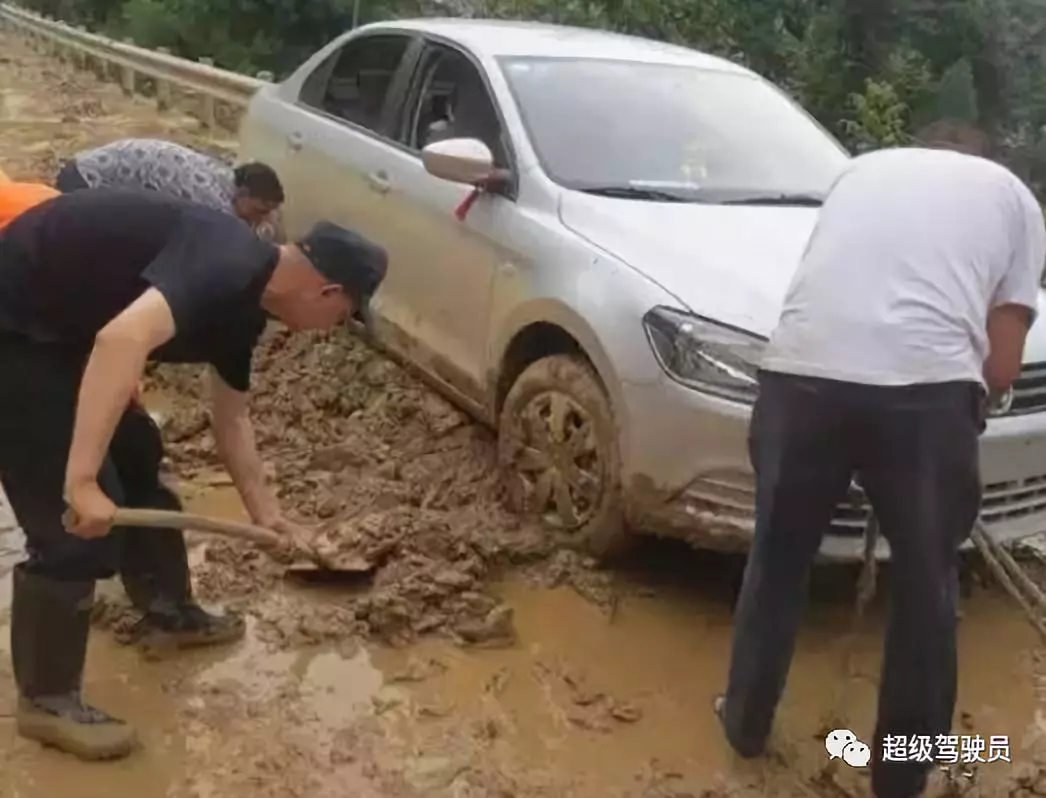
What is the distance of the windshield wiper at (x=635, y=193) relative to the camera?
4801mm

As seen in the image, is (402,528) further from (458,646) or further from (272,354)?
(272,354)

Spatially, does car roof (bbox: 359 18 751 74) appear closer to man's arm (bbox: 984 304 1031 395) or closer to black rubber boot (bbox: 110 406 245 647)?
black rubber boot (bbox: 110 406 245 647)

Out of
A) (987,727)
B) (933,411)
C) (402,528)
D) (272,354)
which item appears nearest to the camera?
(933,411)

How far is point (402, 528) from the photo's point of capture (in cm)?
471

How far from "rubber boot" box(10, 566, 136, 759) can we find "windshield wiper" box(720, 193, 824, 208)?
8.41ft

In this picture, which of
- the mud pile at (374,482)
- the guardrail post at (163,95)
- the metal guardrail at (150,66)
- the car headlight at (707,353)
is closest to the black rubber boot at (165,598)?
the mud pile at (374,482)

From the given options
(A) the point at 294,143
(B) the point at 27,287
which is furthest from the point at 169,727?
(A) the point at 294,143

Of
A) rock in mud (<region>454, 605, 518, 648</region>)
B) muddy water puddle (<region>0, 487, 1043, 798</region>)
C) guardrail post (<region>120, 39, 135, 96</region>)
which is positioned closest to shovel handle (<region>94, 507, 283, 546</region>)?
muddy water puddle (<region>0, 487, 1043, 798</region>)

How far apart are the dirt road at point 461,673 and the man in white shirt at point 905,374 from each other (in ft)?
2.02

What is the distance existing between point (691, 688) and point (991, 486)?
42.6 inches

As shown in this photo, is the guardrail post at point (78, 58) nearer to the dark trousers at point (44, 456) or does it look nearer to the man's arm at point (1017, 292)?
the dark trousers at point (44, 456)

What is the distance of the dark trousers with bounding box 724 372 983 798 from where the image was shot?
3111mm

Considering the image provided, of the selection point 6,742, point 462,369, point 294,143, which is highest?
point 294,143

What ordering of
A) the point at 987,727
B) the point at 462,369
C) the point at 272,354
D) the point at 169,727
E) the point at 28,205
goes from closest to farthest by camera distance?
the point at 28,205
the point at 169,727
the point at 987,727
the point at 462,369
the point at 272,354
